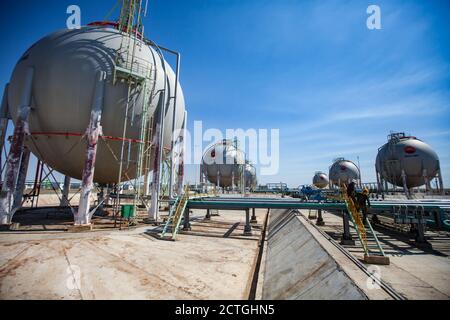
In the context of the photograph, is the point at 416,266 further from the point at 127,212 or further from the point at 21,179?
the point at 21,179

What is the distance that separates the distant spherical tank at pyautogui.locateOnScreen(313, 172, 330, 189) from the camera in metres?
56.5

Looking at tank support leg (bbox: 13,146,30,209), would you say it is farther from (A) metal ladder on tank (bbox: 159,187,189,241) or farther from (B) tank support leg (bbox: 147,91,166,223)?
(A) metal ladder on tank (bbox: 159,187,189,241)

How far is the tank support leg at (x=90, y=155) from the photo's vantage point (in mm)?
12266

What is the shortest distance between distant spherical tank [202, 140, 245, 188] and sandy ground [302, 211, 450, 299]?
27.3 metres

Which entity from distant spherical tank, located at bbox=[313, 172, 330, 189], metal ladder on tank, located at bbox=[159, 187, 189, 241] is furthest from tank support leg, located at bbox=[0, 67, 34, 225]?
distant spherical tank, located at bbox=[313, 172, 330, 189]

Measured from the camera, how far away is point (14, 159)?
12586 mm

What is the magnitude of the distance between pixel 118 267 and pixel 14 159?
10948 millimetres

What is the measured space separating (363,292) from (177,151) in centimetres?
1714

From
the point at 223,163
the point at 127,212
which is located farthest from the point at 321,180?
the point at 127,212

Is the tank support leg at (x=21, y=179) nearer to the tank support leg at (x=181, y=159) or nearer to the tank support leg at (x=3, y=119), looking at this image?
the tank support leg at (x=3, y=119)

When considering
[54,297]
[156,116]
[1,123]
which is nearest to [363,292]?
[54,297]

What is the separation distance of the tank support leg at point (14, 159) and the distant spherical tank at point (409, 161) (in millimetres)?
40212

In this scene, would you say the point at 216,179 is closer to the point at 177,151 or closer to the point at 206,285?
the point at 177,151

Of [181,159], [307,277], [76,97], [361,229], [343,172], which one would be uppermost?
[76,97]
